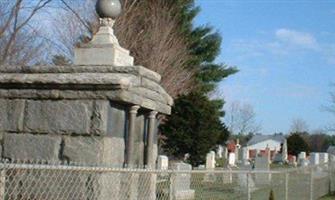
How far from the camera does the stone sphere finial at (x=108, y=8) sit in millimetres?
6703

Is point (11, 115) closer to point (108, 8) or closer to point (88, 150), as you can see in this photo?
point (88, 150)

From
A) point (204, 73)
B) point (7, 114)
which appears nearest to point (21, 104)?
point (7, 114)

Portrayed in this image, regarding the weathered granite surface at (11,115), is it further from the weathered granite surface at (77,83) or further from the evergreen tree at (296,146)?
the evergreen tree at (296,146)

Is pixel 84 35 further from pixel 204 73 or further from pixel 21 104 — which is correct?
pixel 21 104

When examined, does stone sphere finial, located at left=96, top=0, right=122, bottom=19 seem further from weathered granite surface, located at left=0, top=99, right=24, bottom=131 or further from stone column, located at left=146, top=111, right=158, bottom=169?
weathered granite surface, located at left=0, top=99, right=24, bottom=131

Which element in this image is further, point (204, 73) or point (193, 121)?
point (204, 73)

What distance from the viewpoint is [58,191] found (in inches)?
224

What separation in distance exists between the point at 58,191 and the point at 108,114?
921mm

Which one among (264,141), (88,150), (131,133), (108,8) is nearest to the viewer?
(88,150)

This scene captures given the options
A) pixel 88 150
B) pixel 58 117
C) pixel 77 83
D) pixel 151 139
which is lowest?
pixel 88 150

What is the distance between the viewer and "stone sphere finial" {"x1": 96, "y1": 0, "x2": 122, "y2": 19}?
6703 millimetres

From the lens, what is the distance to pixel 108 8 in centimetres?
673

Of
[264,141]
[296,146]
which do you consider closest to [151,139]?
[296,146]

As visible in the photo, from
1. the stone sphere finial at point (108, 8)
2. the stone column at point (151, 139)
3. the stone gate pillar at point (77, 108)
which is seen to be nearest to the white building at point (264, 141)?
the stone column at point (151, 139)
